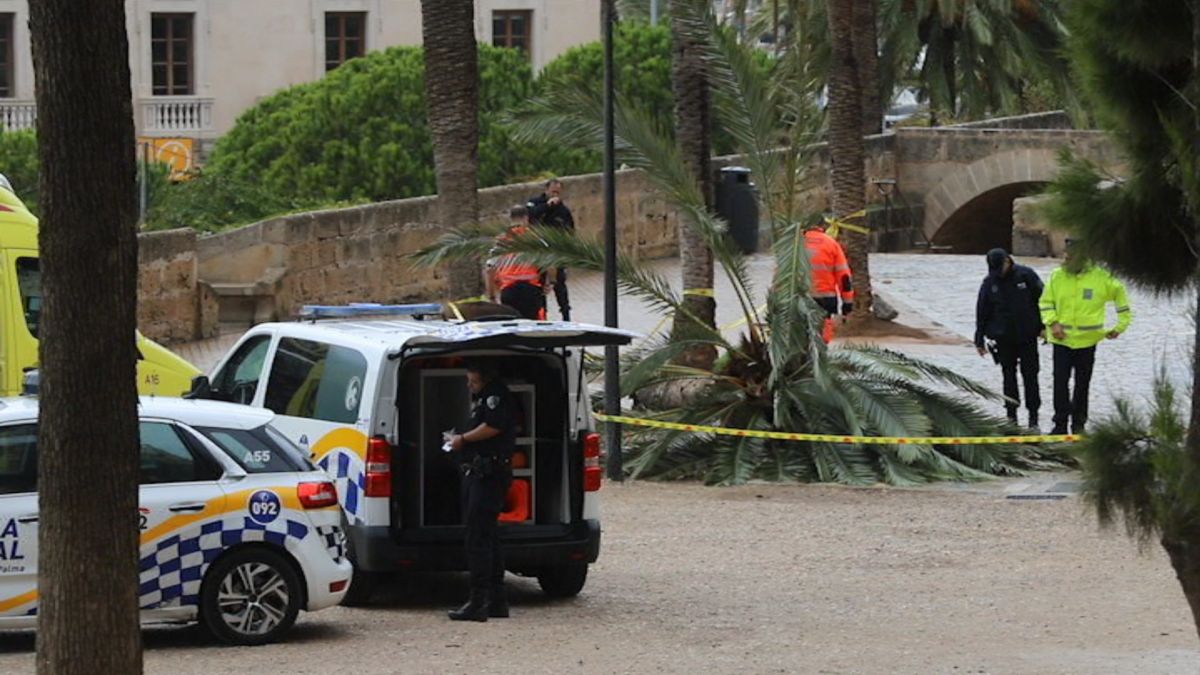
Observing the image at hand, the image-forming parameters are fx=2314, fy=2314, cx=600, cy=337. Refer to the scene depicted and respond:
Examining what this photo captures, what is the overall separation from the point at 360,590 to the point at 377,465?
910 mm

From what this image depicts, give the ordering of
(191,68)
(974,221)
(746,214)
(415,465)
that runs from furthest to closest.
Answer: (191,68) < (974,221) < (746,214) < (415,465)

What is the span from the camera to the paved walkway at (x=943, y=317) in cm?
2289

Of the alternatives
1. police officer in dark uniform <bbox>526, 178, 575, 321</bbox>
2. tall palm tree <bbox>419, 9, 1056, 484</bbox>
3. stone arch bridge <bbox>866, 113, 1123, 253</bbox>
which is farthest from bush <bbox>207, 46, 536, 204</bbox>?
tall palm tree <bbox>419, 9, 1056, 484</bbox>

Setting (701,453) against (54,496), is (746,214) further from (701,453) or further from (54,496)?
(54,496)

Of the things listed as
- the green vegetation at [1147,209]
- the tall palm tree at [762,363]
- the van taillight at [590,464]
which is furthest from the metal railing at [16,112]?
the green vegetation at [1147,209]

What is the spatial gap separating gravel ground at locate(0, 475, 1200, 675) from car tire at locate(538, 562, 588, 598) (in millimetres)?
103

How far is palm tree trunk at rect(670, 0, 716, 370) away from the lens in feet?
67.1

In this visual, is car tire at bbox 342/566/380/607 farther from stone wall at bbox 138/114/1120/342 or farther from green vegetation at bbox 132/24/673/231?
green vegetation at bbox 132/24/673/231

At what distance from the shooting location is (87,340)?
7.38m

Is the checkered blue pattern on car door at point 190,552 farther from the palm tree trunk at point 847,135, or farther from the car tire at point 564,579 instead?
the palm tree trunk at point 847,135

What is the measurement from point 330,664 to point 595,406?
8.27 meters

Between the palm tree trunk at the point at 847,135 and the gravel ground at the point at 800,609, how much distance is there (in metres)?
9.55

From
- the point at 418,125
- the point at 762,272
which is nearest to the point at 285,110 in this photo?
the point at 418,125

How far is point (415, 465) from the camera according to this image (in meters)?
12.9
